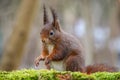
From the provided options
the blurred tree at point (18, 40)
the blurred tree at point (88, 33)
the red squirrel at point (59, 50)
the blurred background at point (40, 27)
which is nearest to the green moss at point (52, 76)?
the red squirrel at point (59, 50)

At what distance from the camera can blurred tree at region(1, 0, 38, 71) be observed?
315 inches

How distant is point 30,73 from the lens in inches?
117

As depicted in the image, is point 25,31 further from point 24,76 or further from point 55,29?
point 24,76

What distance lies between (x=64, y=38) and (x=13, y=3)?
7904 mm

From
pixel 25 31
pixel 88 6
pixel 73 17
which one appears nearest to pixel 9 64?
pixel 25 31

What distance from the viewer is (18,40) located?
805 centimetres

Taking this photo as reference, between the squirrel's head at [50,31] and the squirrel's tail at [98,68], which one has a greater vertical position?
the squirrel's head at [50,31]

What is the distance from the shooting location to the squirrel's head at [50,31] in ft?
12.3

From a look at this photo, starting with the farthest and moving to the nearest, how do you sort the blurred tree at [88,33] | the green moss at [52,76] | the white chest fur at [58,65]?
the blurred tree at [88,33] < the white chest fur at [58,65] < the green moss at [52,76]

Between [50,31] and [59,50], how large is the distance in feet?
0.55

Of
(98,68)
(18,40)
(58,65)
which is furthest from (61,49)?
(18,40)

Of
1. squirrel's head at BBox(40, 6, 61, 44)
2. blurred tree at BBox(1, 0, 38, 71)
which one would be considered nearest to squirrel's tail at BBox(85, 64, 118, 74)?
squirrel's head at BBox(40, 6, 61, 44)

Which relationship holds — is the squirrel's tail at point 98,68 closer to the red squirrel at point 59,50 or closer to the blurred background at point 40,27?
the red squirrel at point 59,50

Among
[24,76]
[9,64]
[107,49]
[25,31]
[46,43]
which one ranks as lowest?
[24,76]
